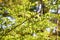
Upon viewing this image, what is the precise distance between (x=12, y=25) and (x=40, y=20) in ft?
1.48

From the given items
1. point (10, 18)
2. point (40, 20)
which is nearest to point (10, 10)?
point (10, 18)

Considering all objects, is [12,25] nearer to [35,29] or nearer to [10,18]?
[10,18]

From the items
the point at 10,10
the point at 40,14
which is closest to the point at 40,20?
the point at 40,14

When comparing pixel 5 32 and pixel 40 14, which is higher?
pixel 40 14

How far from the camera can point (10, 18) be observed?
111 inches

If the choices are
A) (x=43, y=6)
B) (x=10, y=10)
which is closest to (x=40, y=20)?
(x=43, y=6)

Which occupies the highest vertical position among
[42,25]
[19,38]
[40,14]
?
[40,14]

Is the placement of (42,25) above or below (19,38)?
above

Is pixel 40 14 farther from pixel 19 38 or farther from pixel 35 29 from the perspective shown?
pixel 19 38

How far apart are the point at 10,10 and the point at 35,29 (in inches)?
20.0

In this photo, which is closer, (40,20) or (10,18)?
(40,20)

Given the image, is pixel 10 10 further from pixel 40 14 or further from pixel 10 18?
pixel 40 14

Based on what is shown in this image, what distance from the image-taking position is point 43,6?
284cm

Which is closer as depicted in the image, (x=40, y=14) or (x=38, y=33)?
(x=40, y=14)
